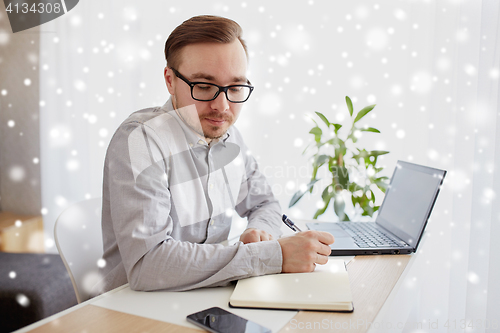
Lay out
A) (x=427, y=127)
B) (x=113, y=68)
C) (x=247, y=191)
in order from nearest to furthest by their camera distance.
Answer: (x=247, y=191), (x=427, y=127), (x=113, y=68)

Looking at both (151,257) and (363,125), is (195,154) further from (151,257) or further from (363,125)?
(363,125)

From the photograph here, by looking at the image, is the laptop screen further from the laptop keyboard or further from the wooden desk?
the wooden desk

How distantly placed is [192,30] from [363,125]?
116 cm

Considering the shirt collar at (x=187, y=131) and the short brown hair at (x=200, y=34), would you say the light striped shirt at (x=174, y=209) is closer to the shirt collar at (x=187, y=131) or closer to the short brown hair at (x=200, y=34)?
the shirt collar at (x=187, y=131)

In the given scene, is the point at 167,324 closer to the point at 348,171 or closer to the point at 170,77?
the point at 170,77

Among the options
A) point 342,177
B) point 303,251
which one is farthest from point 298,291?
point 342,177

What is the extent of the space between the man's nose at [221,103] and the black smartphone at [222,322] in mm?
528

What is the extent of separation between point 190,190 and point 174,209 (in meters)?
0.08

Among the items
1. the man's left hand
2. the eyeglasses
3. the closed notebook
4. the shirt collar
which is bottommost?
the closed notebook

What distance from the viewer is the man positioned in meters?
0.77

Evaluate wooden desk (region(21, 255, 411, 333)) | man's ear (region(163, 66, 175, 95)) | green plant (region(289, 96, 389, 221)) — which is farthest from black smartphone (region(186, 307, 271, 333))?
green plant (region(289, 96, 389, 221))

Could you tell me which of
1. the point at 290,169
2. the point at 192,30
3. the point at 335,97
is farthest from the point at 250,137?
the point at 192,30

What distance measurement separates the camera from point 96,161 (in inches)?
93.9

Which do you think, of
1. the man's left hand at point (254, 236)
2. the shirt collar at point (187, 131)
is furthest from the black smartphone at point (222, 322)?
the shirt collar at point (187, 131)
